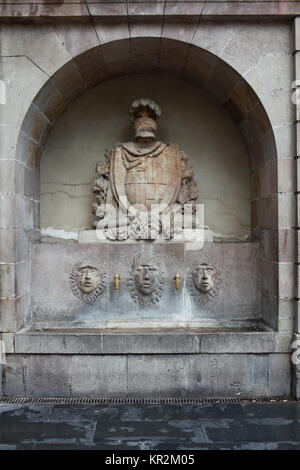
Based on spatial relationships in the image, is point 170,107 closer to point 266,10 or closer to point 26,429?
point 266,10

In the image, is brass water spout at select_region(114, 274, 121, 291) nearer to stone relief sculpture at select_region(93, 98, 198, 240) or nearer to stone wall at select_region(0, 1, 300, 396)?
stone relief sculpture at select_region(93, 98, 198, 240)

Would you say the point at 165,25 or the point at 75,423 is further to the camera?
the point at 165,25

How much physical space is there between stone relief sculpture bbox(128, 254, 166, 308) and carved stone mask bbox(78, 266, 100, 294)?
479mm

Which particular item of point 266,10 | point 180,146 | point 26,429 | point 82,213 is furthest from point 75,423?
point 266,10

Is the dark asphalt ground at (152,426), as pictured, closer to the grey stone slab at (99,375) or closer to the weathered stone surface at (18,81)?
the grey stone slab at (99,375)

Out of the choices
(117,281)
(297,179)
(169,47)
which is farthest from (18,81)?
(297,179)

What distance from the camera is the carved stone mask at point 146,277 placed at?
19.2 ft

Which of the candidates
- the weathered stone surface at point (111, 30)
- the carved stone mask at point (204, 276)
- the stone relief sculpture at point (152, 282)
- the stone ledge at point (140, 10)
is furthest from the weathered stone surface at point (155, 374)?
the stone ledge at point (140, 10)

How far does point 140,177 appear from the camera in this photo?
621 centimetres

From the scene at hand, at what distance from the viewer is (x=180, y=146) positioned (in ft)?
21.9

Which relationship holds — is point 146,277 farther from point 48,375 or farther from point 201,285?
point 48,375

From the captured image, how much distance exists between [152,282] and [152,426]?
193 centimetres

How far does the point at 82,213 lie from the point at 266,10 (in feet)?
12.4

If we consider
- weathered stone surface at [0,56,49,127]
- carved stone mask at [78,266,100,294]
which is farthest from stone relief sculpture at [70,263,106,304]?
weathered stone surface at [0,56,49,127]
